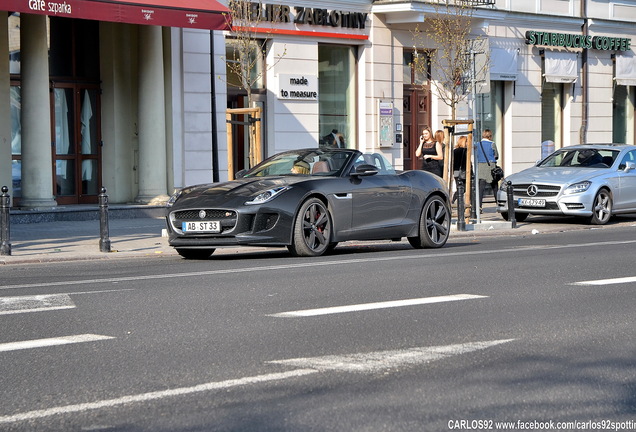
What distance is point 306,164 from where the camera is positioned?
48.8 feet

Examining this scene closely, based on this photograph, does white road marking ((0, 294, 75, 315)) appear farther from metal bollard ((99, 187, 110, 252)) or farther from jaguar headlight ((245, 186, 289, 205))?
metal bollard ((99, 187, 110, 252))

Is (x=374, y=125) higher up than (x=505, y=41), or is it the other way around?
(x=505, y=41)

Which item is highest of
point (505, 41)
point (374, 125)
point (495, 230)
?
point (505, 41)

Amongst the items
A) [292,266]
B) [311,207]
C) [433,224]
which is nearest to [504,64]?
[433,224]

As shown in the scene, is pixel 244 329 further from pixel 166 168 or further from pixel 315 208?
pixel 166 168

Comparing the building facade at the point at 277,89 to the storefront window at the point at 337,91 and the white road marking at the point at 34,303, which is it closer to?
the storefront window at the point at 337,91

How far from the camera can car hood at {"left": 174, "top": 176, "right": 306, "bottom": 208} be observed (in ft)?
44.7

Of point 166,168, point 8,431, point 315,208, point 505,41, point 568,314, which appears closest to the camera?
point 8,431

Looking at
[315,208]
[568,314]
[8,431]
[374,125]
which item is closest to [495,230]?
[315,208]

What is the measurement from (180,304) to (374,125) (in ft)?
70.5

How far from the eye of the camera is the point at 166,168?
83.4 feet

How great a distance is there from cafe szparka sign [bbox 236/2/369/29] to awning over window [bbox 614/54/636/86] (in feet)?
35.8

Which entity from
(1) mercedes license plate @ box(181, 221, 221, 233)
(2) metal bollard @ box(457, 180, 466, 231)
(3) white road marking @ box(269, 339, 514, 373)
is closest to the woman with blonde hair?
(2) metal bollard @ box(457, 180, 466, 231)

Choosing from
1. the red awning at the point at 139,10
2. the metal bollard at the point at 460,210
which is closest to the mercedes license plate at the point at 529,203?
the metal bollard at the point at 460,210
